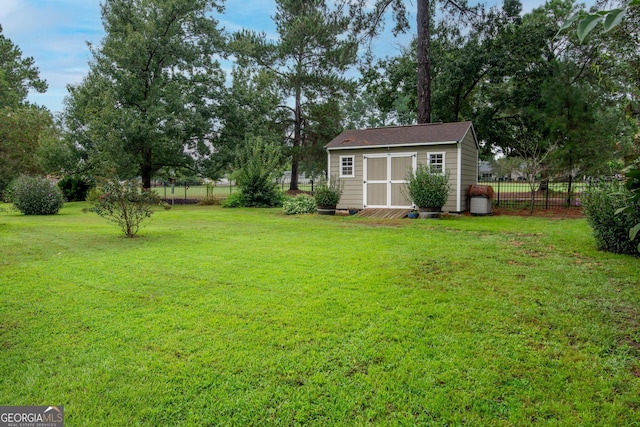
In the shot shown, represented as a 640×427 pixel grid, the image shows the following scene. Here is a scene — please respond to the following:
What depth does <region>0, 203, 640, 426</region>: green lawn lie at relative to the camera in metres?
2.17

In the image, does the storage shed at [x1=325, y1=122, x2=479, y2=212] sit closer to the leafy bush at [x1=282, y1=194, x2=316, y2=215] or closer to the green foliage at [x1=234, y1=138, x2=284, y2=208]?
the leafy bush at [x1=282, y1=194, x2=316, y2=215]

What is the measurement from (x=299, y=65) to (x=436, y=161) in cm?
1462

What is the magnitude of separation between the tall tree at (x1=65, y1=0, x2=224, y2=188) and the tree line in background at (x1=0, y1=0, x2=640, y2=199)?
6 cm

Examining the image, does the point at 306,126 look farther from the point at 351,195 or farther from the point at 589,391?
the point at 589,391

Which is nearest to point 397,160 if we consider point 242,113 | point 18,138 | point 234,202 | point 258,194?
point 258,194

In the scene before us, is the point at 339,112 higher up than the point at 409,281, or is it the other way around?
the point at 339,112

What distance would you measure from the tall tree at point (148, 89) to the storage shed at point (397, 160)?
9.25 metres

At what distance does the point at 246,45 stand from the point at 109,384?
21.3 meters

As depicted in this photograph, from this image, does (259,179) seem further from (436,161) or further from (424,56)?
(424,56)

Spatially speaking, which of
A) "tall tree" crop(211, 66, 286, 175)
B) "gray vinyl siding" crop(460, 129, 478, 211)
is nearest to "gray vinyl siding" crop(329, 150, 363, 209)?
"gray vinyl siding" crop(460, 129, 478, 211)

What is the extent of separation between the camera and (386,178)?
43.3 feet

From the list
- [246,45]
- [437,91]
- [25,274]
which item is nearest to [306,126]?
[246,45]

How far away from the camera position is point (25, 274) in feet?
16.0

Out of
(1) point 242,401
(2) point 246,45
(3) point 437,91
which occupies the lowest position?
(1) point 242,401
